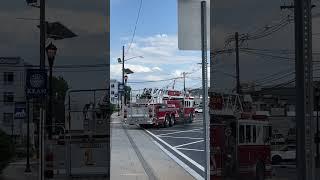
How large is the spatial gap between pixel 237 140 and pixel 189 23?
6.66 feet

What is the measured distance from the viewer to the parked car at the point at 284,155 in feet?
17.4

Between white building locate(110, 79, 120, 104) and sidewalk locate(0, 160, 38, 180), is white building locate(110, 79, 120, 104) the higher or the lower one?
the higher one

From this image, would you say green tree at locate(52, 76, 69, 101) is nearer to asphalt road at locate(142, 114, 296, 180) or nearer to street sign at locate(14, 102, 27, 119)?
street sign at locate(14, 102, 27, 119)

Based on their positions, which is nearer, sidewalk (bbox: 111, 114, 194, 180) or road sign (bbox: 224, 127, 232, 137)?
road sign (bbox: 224, 127, 232, 137)

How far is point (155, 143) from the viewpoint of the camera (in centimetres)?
1661

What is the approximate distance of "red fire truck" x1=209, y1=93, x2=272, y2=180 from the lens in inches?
230

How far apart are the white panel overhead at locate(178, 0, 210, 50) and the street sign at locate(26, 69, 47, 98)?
79.8 inches

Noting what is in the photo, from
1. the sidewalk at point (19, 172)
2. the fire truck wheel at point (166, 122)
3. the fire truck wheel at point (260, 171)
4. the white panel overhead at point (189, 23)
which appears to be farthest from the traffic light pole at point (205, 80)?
the fire truck wheel at point (166, 122)

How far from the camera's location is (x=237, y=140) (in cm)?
630

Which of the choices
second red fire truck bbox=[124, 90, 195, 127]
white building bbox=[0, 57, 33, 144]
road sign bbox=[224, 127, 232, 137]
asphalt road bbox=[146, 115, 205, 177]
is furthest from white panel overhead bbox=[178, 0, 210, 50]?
second red fire truck bbox=[124, 90, 195, 127]

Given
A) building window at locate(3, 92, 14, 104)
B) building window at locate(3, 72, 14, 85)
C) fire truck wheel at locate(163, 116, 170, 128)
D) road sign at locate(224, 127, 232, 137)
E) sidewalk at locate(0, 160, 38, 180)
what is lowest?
sidewalk at locate(0, 160, 38, 180)

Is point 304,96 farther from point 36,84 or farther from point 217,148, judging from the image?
point 36,84

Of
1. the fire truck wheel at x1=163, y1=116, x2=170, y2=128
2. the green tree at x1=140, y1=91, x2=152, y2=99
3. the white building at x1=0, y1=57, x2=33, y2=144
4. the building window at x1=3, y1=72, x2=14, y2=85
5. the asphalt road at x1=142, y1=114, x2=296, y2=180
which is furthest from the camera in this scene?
the fire truck wheel at x1=163, y1=116, x2=170, y2=128

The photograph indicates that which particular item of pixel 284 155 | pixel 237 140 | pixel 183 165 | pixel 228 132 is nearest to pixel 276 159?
pixel 284 155
